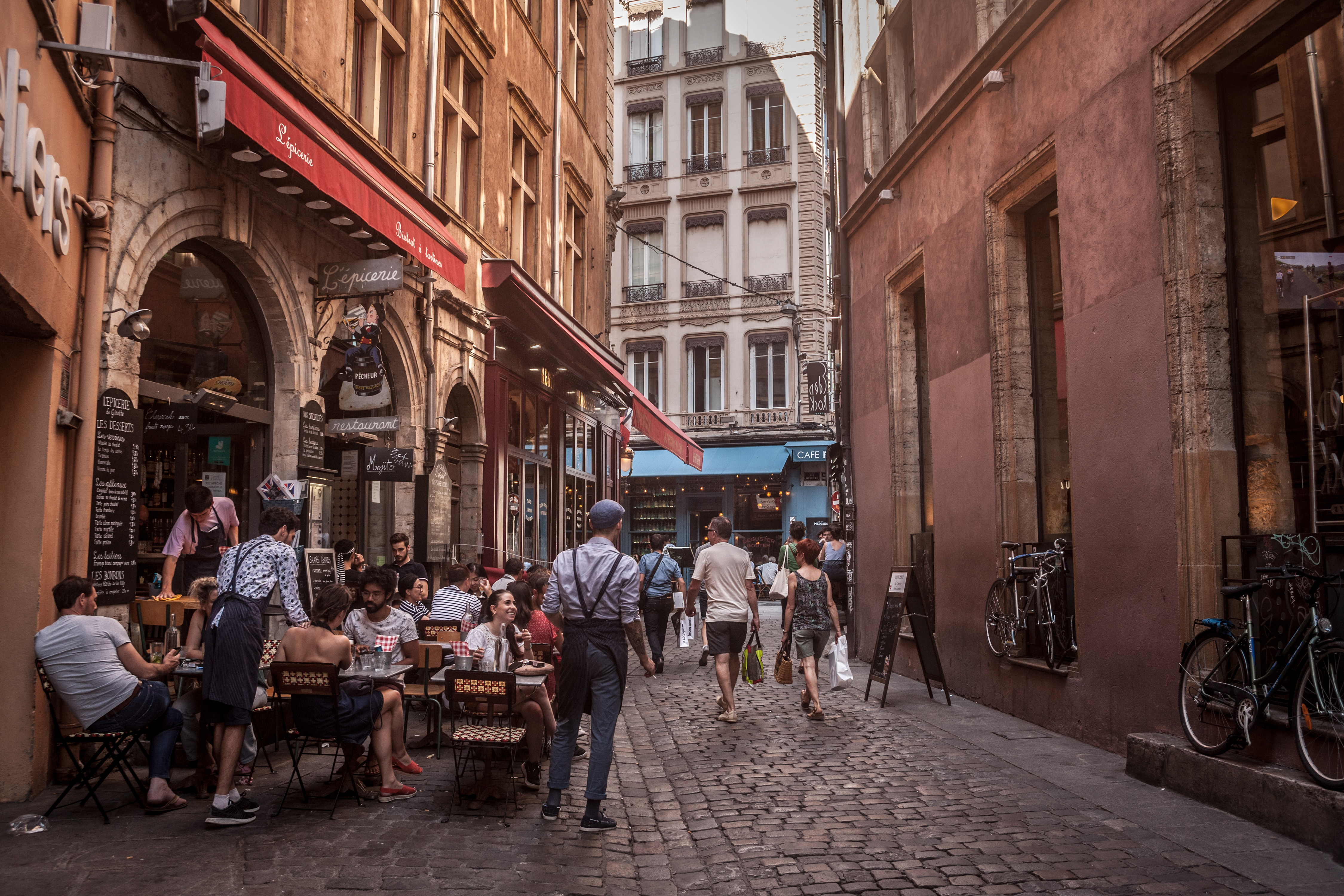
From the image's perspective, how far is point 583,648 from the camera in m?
5.69

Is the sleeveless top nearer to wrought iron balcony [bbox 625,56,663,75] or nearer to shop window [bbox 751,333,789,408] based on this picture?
shop window [bbox 751,333,789,408]

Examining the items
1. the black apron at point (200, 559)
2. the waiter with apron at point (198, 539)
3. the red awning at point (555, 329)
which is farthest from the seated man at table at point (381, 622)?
the red awning at point (555, 329)

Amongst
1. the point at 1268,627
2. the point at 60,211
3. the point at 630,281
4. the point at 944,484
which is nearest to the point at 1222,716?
the point at 1268,627

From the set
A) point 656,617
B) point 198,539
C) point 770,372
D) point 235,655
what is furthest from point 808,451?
point 235,655

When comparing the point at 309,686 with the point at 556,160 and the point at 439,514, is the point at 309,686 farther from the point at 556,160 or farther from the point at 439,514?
the point at 556,160

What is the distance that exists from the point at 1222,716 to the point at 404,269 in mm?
8502

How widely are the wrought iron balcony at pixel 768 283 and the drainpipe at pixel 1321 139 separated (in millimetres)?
24857

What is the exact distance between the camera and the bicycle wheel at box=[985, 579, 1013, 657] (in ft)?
30.2

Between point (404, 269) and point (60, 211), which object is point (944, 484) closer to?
point (404, 269)

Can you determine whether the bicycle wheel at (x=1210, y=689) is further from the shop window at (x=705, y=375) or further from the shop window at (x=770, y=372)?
the shop window at (x=705, y=375)

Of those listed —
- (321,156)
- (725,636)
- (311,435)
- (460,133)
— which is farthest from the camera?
(460,133)

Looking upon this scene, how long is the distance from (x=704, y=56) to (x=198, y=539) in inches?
1092

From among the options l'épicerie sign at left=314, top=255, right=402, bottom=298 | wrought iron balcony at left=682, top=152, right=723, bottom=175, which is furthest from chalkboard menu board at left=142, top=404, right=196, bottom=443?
wrought iron balcony at left=682, top=152, right=723, bottom=175

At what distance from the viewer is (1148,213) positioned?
23.0ft
